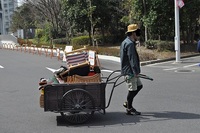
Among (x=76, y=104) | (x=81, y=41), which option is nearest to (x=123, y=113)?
(x=76, y=104)

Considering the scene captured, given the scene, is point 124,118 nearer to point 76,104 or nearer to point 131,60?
point 76,104

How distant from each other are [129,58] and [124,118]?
1.20 m

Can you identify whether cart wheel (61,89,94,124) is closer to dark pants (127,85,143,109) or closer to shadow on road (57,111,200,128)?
shadow on road (57,111,200,128)

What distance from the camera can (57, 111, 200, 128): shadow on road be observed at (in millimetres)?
6188

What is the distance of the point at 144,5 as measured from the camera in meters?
21.7

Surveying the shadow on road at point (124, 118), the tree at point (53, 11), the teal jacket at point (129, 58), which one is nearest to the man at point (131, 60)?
the teal jacket at point (129, 58)

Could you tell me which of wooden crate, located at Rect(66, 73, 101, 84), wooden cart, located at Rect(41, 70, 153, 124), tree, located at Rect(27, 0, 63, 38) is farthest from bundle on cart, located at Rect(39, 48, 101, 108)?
tree, located at Rect(27, 0, 63, 38)

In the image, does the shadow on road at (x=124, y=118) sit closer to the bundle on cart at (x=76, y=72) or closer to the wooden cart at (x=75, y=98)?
the wooden cart at (x=75, y=98)

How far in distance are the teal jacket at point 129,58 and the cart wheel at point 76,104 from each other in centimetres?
90

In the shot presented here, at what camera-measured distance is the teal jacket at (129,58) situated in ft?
20.5

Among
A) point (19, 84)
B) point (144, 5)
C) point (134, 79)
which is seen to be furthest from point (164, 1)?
point (134, 79)

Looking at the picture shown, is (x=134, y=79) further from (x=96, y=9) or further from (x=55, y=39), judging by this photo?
(x=55, y=39)

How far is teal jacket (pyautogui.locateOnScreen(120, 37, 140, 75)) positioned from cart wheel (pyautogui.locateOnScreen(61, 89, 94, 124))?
90 centimetres

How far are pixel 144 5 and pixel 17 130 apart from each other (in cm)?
1710
